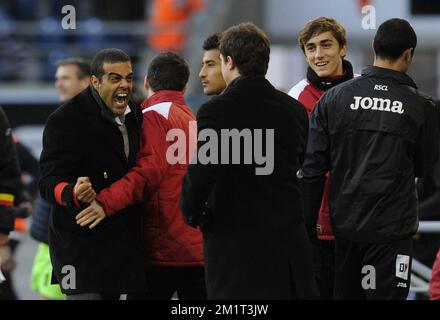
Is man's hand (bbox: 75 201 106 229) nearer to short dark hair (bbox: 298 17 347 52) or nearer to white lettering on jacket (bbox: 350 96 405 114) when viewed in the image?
white lettering on jacket (bbox: 350 96 405 114)

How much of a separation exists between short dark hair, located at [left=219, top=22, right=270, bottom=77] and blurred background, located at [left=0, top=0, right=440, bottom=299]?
969cm

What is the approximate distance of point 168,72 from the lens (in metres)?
6.27

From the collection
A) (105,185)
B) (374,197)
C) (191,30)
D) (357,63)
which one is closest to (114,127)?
(105,185)

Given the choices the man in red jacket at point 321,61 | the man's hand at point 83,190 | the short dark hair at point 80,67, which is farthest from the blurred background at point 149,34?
the man's hand at point 83,190

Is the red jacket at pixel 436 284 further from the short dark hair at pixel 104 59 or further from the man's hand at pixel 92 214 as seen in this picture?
the short dark hair at pixel 104 59

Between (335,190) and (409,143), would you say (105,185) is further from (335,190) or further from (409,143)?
(409,143)

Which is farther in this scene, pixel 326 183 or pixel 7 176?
pixel 7 176

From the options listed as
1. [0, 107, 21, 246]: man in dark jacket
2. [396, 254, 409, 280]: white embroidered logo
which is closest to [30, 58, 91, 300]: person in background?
[0, 107, 21, 246]: man in dark jacket

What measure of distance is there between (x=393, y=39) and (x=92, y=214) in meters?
1.71

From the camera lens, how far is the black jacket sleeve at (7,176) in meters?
6.80

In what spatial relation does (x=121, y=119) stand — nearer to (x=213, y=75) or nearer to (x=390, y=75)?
(x=213, y=75)

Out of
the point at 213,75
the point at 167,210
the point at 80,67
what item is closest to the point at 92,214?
the point at 167,210

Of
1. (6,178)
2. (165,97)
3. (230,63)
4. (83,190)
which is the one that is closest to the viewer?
(230,63)

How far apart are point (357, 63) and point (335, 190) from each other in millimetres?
12763
